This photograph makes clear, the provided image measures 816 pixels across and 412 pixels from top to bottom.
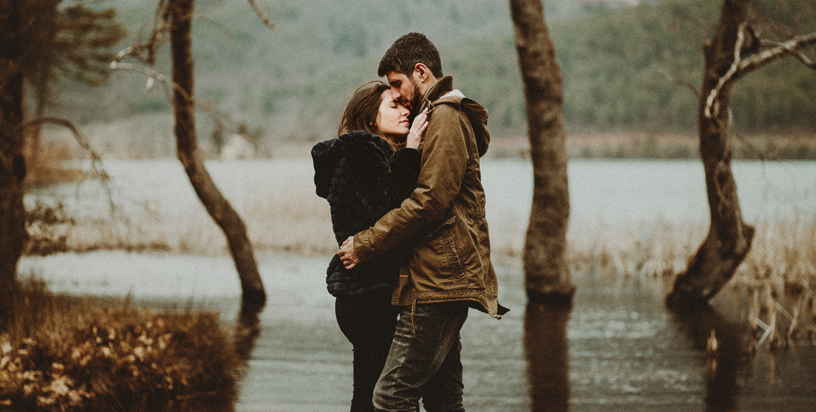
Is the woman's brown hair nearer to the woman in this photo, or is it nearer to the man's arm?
the woman

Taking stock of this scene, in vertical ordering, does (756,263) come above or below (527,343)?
above

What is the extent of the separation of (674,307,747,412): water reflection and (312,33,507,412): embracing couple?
2.98m

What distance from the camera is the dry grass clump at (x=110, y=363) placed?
420 cm

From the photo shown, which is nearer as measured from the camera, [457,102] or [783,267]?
[457,102]

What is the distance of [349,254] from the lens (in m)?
2.66

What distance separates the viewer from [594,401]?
495 cm

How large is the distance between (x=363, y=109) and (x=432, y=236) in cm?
65

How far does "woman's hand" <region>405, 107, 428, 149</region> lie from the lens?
2729 millimetres

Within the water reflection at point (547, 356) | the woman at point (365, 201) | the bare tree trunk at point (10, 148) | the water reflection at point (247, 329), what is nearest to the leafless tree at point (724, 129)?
the water reflection at point (547, 356)

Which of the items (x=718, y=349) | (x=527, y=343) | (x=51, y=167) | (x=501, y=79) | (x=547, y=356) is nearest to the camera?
(x=547, y=356)

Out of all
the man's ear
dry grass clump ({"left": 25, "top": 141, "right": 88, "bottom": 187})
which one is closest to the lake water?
the man's ear

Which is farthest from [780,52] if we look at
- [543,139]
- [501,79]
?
[501,79]

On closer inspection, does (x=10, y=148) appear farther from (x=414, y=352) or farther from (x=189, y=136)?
(x=414, y=352)

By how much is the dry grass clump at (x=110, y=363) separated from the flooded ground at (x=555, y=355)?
0.39 m
